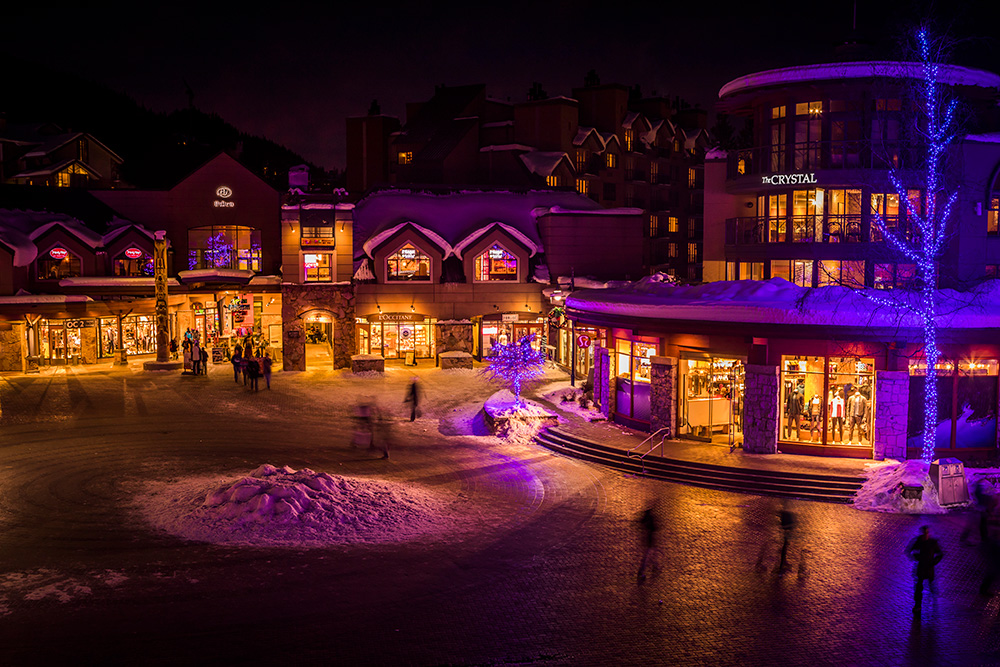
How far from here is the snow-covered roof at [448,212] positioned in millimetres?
47094

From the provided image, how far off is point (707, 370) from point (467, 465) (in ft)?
27.7

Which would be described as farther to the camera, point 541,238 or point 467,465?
point 541,238

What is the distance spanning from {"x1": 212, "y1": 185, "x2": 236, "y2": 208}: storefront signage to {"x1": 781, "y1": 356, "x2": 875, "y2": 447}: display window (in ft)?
130

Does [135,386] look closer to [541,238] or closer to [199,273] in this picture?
[199,273]

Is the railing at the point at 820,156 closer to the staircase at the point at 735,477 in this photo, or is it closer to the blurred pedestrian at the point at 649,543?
the staircase at the point at 735,477

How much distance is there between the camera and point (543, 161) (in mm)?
62125

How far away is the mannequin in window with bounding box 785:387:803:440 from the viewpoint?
2492cm

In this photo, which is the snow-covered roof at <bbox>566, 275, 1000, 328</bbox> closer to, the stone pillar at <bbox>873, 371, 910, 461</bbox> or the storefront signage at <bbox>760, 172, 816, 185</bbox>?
the stone pillar at <bbox>873, 371, 910, 461</bbox>

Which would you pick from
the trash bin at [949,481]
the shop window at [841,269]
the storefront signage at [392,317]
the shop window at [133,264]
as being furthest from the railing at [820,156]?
the shop window at [133,264]

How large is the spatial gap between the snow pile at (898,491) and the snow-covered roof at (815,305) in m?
4.28

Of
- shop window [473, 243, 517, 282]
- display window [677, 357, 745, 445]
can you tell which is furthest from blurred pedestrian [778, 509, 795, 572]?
shop window [473, 243, 517, 282]

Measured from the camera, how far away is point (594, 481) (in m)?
23.1

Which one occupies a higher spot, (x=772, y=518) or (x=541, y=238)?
(x=541, y=238)

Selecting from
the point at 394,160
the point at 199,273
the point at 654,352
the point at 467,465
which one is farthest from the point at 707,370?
the point at 394,160
